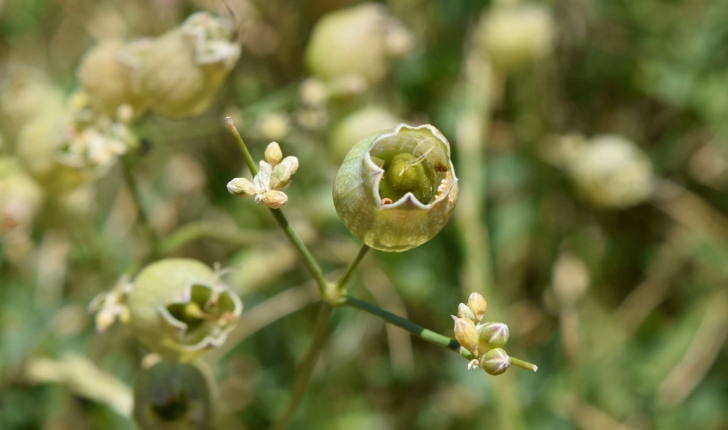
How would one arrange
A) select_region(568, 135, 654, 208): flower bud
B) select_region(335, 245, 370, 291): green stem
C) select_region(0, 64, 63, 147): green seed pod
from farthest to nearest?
select_region(568, 135, 654, 208): flower bud, select_region(0, 64, 63, 147): green seed pod, select_region(335, 245, 370, 291): green stem

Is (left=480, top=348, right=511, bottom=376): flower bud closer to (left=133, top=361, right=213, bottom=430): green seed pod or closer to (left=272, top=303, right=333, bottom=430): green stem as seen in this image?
(left=272, top=303, right=333, bottom=430): green stem

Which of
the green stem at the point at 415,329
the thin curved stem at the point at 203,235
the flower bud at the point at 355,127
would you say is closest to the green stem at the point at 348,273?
the green stem at the point at 415,329

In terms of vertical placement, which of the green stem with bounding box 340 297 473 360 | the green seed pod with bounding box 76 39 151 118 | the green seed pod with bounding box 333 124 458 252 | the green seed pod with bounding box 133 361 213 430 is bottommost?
the green seed pod with bounding box 133 361 213 430

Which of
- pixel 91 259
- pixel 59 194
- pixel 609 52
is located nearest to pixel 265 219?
pixel 91 259

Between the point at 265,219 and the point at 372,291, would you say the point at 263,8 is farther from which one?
the point at 372,291

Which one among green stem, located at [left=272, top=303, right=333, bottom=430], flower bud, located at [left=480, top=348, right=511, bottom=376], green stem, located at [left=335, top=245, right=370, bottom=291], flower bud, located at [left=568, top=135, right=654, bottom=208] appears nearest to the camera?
flower bud, located at [left=480, top=348, right=511, bottom=376]

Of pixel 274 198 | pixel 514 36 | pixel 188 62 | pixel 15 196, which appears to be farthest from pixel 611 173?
pixel 15 196

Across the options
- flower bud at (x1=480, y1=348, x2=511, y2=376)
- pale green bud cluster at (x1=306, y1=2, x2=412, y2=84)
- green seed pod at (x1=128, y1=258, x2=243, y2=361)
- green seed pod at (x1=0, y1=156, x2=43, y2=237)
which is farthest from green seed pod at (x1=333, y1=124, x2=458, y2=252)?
green seed pod at (x1=0, y1=156, x2=43, y2=237)

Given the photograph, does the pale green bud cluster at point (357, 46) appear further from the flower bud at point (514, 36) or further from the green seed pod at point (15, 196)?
the green seed pod at point (15, 196)
